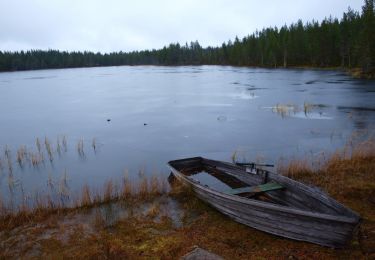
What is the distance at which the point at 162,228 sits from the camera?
959 centimetres

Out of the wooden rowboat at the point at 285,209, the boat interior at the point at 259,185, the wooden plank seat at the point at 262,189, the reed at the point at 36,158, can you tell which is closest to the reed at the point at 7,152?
the reed at the point at 36,158

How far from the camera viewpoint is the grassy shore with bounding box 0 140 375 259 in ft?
25.8

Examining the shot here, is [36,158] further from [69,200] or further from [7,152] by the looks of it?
[69,200]

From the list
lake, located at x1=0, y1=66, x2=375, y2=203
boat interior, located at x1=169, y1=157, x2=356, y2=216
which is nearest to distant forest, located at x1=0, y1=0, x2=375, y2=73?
lake, located at x1=0, y1=66, x2=375, y2=203

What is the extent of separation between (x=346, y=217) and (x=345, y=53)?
80.8 metres

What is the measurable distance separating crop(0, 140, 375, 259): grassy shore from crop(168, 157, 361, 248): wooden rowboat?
26cm

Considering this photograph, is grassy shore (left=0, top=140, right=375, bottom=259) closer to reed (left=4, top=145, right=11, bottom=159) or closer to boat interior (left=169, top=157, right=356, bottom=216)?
boat interior (left=169, top=157, right=356, bottom=216)

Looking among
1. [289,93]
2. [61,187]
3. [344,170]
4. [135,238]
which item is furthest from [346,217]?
[289,93]

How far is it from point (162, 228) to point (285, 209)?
3.58 m

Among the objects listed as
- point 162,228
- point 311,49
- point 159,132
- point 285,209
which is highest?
point 311,49

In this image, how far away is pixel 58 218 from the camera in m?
10.6

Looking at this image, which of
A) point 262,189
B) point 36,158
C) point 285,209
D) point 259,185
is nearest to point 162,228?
point 262,189

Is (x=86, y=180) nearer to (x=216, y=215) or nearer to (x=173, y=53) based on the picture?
(x=216, y=215)

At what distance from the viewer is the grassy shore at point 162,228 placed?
Result: 7879mm
